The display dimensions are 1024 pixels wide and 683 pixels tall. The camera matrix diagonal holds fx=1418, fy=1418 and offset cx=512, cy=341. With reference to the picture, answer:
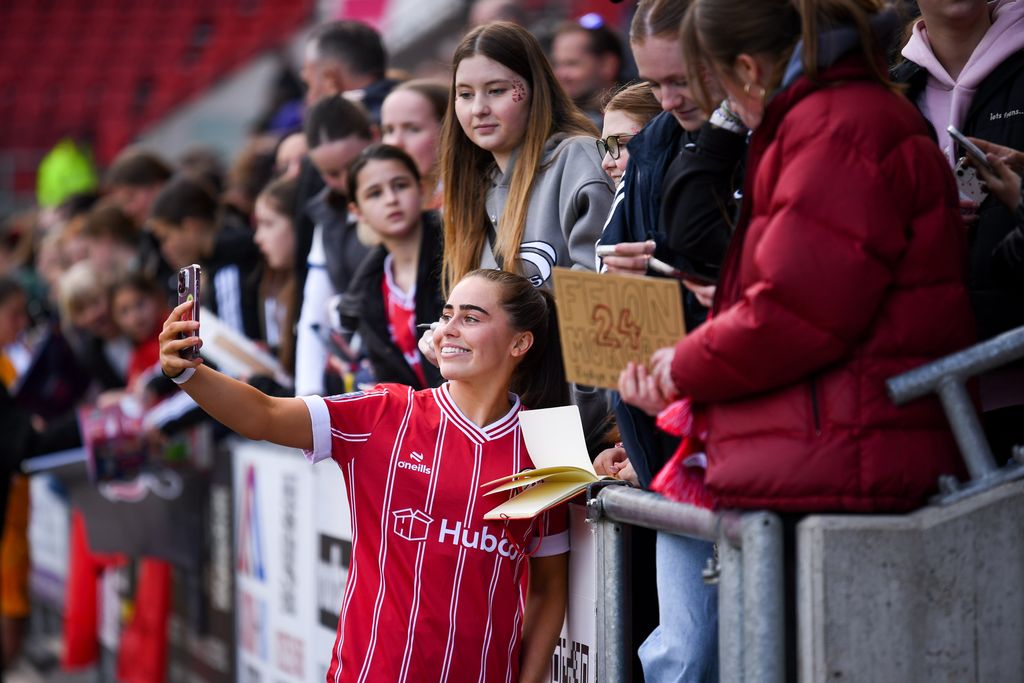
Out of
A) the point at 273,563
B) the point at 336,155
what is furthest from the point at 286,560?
the point at 336,155

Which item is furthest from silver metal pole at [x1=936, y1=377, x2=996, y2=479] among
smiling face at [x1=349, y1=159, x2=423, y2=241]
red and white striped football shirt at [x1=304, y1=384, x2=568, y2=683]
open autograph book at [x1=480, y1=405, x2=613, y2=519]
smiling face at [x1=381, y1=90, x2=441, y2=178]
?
smiling face at [x1=381, y1=90, x2=441, y2=178]

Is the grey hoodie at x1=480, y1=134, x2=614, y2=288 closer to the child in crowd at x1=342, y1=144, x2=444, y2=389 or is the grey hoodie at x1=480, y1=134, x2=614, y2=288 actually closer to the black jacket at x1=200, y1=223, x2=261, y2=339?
the child in crowd at x1=342, y1=144, x2=444, y2=389

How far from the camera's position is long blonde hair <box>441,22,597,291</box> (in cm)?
401

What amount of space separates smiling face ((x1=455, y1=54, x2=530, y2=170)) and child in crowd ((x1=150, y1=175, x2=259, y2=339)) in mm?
2701

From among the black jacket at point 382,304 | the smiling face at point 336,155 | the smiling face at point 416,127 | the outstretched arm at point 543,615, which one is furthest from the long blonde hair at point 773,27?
the smiling face at point 336,155

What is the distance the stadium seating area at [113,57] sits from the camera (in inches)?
835

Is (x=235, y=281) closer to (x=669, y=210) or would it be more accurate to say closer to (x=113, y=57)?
(x=669, y=210)

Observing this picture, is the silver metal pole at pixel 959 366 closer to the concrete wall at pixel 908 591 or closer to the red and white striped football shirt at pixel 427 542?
the concrete wall at pixel 908 591

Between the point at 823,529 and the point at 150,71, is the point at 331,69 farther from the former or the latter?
the point at 150,71

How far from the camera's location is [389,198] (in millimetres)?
4684

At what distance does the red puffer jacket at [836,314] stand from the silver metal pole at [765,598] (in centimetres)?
5

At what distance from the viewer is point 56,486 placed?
7.84 m

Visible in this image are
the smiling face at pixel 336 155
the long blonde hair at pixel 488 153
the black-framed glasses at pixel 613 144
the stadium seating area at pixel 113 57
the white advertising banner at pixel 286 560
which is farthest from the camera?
the stadium seating area at pixel 113 57

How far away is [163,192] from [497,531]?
179 inches
